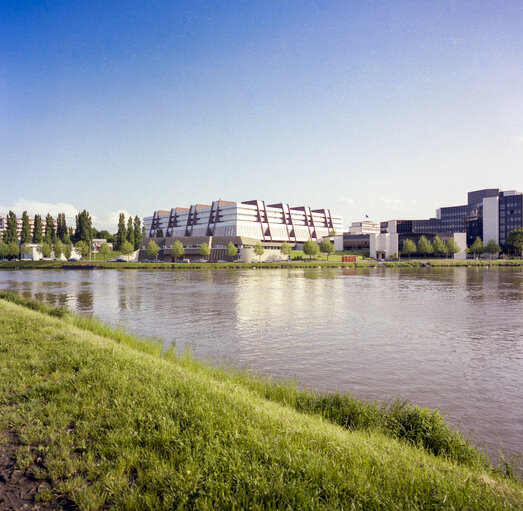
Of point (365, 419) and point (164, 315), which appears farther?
point (164, 315)

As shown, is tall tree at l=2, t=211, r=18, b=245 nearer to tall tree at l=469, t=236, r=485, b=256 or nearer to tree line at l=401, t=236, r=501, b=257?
tree line at l=401, t=236, r=501, b=257

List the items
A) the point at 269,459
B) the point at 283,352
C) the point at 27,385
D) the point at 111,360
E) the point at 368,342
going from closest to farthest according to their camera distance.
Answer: the point at 269,459
the point at 27,385
the point at 111,360
the point at 283,352
the point at 368,342

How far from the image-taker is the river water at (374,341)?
13.3 metres

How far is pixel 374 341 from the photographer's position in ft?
72.8

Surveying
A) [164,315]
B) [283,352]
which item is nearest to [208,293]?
[164,315]

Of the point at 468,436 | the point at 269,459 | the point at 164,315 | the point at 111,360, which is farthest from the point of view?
the point at 164,315

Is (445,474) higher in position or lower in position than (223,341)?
higher

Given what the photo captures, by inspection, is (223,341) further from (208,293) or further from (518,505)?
(208,293)

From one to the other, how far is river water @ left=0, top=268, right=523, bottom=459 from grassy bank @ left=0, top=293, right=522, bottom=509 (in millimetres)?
4002

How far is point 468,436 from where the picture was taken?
10312 millimetres

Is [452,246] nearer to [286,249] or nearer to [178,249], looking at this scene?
[286,249]

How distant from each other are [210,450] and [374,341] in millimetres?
17730

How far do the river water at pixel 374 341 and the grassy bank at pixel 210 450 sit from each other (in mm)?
4002

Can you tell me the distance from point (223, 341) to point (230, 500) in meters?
17.4
